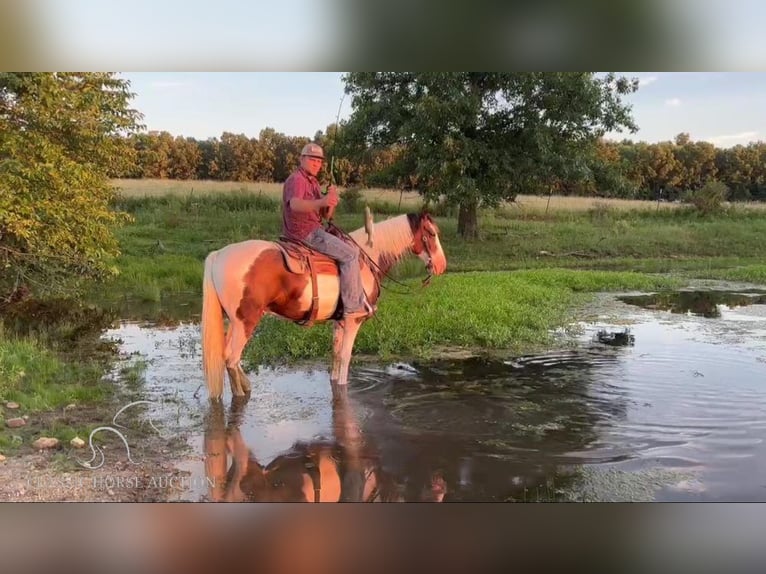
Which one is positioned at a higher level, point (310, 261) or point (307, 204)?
point (307, 204)

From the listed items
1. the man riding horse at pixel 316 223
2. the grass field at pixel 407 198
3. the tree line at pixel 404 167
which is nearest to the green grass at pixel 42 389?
the grass field at pixel 407 198

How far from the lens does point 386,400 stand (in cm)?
379

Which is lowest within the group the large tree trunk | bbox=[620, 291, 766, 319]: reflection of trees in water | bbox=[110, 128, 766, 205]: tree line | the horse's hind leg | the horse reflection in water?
the horse reflection in water

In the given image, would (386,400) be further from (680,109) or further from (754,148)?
(754,148)

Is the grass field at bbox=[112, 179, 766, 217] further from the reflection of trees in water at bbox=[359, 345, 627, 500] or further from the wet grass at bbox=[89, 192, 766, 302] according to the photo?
the reflection of trees in water at bbox=[359, 345, 627, 500]

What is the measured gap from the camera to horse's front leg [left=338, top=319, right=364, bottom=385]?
382cm

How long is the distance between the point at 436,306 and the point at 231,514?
5.87 feet

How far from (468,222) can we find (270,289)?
4.38 ft

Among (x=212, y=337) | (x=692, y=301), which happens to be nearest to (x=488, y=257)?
(x=692, y=301)

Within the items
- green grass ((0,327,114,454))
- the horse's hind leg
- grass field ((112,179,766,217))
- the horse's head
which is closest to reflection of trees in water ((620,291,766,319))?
grass field ((112,179,766,217))

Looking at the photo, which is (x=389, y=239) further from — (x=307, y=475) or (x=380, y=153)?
(x=307, y=475)

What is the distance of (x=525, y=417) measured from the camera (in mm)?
3725

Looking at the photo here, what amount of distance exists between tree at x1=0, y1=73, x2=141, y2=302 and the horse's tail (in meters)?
0.86
